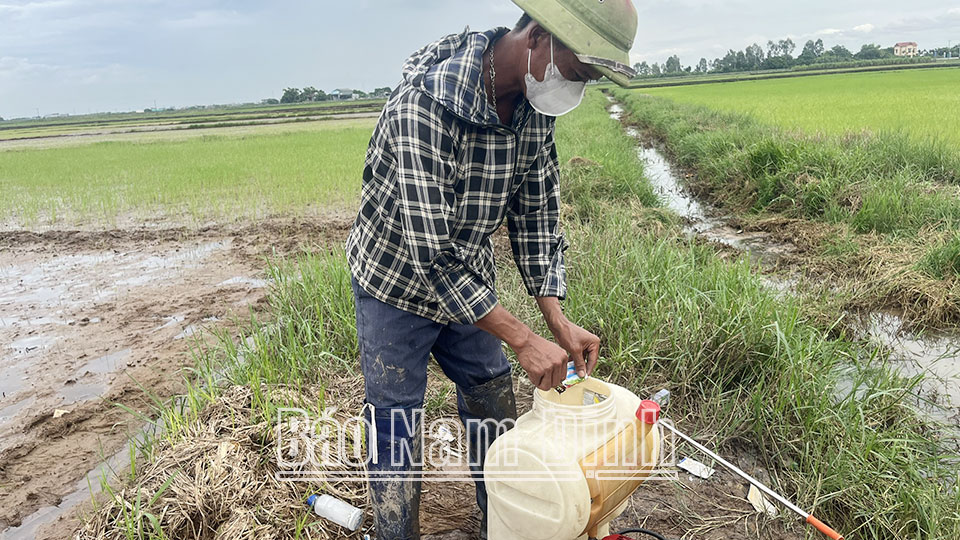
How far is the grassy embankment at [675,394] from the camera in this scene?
1.80 metres

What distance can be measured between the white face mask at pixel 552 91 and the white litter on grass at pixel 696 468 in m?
1.36

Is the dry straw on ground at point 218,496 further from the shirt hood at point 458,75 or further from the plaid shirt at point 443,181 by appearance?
the shirt hood at point 458,75

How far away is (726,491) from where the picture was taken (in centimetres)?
200

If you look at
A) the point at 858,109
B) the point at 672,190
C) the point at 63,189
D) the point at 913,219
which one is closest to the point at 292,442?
the point at 913,219

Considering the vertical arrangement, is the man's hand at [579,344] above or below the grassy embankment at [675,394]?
above

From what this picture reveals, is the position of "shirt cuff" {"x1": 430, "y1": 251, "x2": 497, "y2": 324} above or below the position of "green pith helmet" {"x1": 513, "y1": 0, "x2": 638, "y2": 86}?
below

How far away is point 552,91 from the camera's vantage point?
1.32 metres

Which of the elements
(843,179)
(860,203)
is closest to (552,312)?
(860,203)

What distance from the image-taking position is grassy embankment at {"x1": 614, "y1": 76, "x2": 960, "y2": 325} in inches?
138

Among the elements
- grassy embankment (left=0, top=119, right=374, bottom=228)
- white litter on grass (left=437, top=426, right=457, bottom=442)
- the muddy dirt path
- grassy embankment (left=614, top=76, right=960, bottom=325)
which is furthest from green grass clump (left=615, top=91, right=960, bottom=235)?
grassy embankment (left=0, top=119, right=374, bottom=228)

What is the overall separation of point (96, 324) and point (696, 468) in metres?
3.95

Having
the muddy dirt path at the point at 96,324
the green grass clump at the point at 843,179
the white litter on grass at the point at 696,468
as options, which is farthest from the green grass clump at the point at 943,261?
the muddy dirt path at the point at 96,324

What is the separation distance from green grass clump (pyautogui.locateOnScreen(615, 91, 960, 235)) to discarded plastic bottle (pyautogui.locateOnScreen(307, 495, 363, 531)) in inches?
165

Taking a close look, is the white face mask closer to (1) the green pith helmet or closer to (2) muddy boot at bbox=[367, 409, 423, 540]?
(1) the green pith helmet
